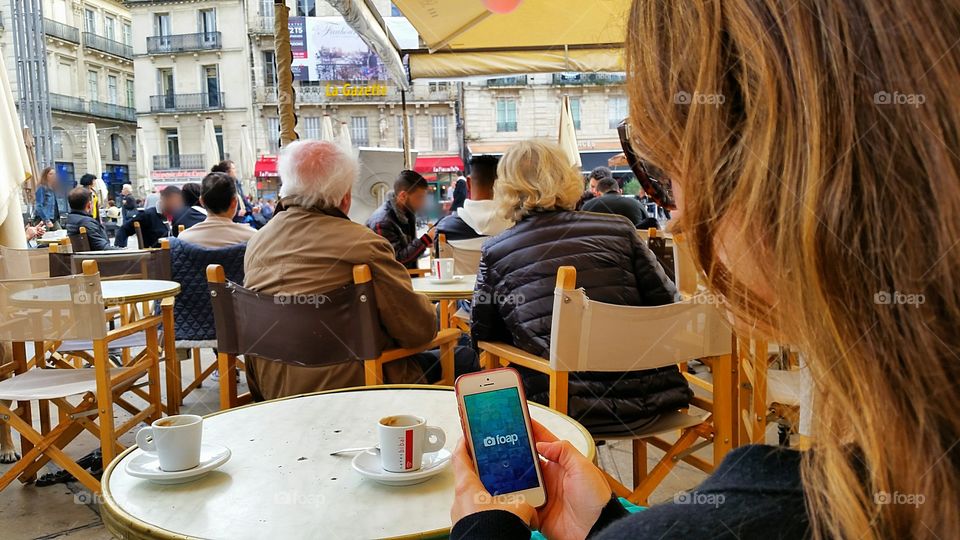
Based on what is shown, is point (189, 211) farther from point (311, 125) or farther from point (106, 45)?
point (106, 45)

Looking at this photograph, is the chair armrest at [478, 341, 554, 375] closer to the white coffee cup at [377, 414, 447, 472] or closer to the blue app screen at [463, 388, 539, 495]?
the white coffee cup at [377, 414, 447, 472]

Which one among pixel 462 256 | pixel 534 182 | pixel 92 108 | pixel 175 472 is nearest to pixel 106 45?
pixel 92 108

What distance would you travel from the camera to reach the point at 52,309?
2.55 metres

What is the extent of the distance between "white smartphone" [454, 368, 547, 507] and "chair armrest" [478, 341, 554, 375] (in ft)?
3.47

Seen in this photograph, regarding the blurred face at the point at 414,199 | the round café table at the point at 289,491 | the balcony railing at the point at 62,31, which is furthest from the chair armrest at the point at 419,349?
the balcony railing at the point at 62,31

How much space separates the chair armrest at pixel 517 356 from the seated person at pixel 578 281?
4cm

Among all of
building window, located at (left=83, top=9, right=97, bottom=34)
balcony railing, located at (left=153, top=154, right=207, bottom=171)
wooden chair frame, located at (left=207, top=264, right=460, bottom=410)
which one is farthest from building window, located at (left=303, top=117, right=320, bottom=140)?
wooden chair frame, located at (left=207, top=264, right=460, bottom=410)

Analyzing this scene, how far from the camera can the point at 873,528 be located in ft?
1.41

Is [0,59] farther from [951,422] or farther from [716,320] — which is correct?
[951,422]

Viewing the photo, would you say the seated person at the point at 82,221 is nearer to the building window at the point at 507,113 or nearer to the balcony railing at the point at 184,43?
the building window at the point at 507,113

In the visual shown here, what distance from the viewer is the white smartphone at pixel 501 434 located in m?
0.89

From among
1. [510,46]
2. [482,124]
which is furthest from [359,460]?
[482,124]

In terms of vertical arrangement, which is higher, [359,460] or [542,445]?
[542,445]

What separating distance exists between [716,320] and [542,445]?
1.33m
